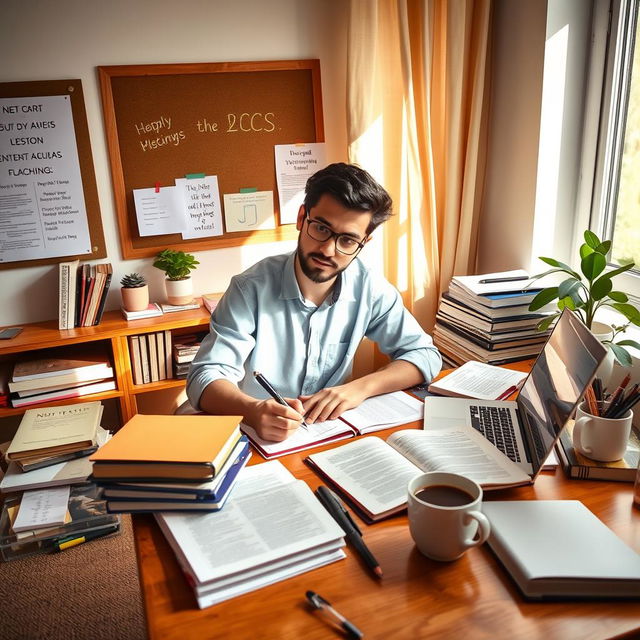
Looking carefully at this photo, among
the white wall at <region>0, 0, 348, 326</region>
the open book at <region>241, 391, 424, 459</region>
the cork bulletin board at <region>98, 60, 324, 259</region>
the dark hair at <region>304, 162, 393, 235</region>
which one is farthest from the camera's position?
the cork bulletin board at <region>98, 60, 324, 259</region>

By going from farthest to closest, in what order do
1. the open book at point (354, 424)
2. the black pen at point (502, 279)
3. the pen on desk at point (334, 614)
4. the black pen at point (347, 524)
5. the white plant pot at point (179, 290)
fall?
the white plant pot at point (179, 290), the black pen at point (502, 279), the open book at point (354, 424), the black pen at point (347, 524), the pen on desk at point (334, 614)

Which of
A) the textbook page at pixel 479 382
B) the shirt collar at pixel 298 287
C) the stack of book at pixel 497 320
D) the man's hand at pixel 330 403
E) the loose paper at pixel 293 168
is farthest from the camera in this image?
the loose paper at pixel 293 168

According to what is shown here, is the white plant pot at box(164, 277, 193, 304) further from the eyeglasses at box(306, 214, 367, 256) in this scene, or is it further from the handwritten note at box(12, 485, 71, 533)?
the eyeglasses at box(306, 214, 367, 256)

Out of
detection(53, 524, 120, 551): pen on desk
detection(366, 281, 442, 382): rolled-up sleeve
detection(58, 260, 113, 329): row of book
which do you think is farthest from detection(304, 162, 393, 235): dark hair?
detection(53, 524, 120, 551): pen on desk

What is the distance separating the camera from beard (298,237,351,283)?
5.36 ft

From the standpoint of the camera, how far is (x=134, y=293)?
8.00 feet

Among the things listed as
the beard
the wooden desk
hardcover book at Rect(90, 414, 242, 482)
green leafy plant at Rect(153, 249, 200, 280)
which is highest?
the beard

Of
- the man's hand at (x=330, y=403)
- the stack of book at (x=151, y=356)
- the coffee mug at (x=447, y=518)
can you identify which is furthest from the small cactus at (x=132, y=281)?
the coffee mug at (x=447, y=518)

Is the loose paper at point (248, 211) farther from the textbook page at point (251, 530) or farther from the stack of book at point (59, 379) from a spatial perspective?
the textbook page at point (251, 530)

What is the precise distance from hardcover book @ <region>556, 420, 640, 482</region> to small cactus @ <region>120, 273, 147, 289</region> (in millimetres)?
1811

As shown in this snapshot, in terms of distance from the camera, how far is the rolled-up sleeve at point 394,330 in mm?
1718

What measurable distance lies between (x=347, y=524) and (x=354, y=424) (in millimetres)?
386

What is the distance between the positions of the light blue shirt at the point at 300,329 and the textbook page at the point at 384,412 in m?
0.16

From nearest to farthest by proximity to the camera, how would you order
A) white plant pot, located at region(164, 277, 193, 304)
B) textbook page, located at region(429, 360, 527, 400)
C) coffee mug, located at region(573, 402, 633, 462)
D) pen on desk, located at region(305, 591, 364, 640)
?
pen on desk, located at region(305, 591, 364, 640)
coffee mug, located at region(573, 402, 633, 462)
textbook page, located at region(429, 360, 527, 400)
white plant pot, located at region(164, 277, 193, 304)
